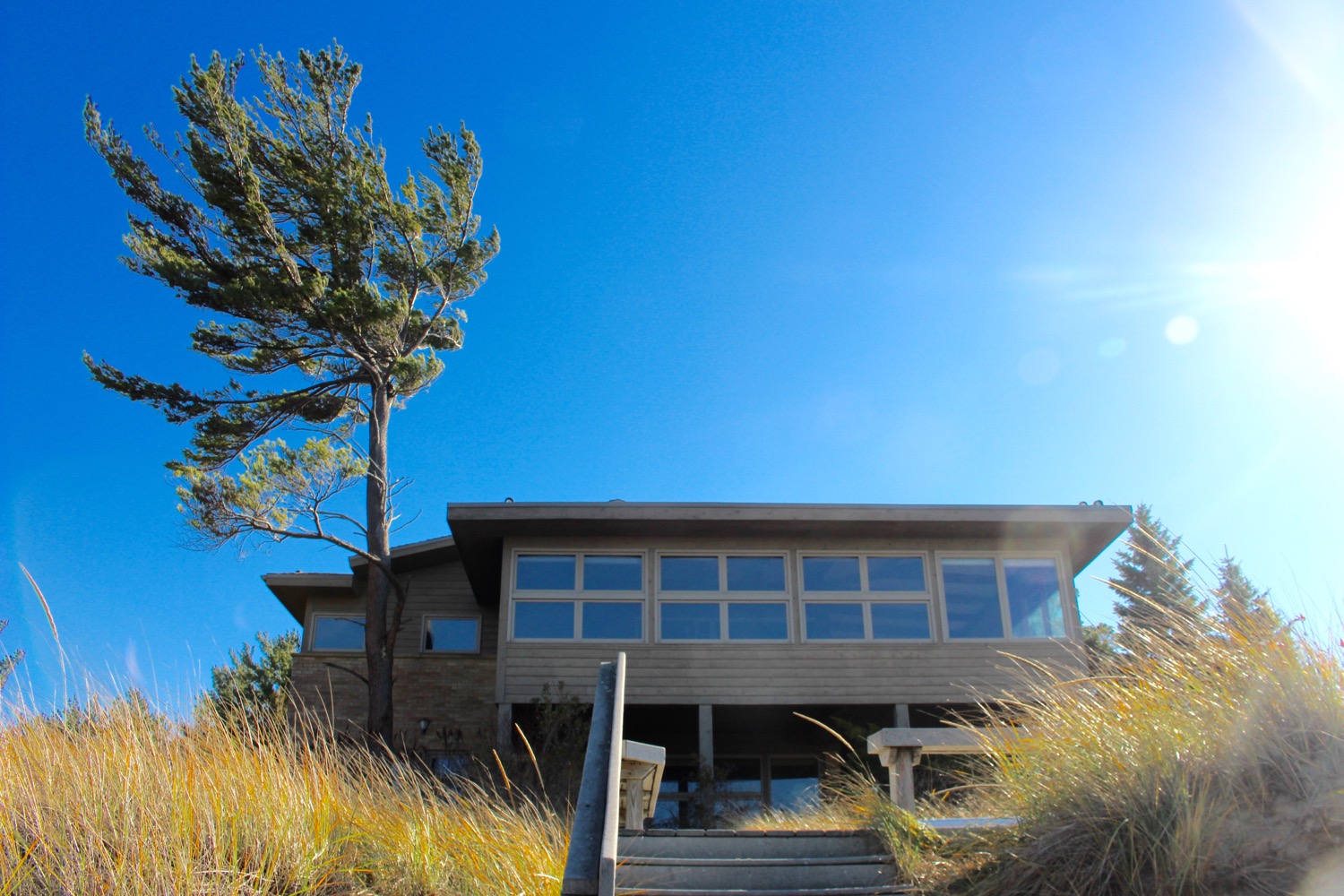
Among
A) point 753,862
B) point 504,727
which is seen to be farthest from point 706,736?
point 753,862

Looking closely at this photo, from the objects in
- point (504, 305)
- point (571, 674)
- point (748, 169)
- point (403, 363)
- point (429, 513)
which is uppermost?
point (504, 305)

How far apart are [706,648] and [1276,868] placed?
9.93 meters

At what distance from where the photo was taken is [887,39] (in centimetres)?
1047

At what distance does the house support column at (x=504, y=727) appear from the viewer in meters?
12.1

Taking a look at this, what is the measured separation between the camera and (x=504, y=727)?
12.2 metres

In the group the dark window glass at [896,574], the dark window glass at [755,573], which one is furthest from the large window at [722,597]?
the dark window glass at [896,574]

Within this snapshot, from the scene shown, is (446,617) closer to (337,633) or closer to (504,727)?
(337,633)

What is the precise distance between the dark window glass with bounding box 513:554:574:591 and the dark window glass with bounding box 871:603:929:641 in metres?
4.20

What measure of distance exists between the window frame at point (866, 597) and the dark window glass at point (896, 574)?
44mm

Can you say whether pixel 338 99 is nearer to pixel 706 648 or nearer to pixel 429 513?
pixel 429 513

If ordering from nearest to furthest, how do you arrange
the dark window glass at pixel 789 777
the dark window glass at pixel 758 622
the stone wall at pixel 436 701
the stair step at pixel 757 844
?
the stair step at pixel 757 844
the dark window glass at pixel 758 622
the stone wall at pixel 436 701
the dark window glass at pixel 789 777

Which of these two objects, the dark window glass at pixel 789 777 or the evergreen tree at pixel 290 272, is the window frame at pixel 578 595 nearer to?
the evergreen tree at pixel 290 272

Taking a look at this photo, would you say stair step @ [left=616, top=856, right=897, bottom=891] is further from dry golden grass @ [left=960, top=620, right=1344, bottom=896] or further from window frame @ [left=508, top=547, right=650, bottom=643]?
window frame @ [left=508, top=547, right=650, bottom=643]

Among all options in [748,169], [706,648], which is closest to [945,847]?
[706,648]
